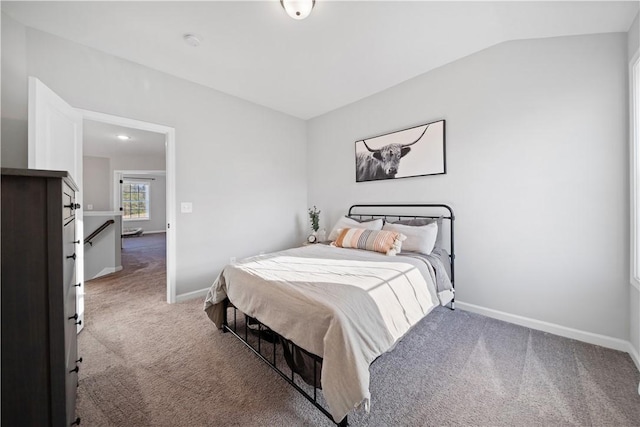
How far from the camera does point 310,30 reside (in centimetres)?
226

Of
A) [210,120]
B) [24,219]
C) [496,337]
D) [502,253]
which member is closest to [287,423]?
[24,219]

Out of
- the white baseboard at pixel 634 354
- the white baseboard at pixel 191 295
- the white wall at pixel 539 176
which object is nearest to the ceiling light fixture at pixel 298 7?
the white wall at pixel 539 176

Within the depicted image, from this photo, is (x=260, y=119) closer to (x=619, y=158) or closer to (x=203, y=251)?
(x=203, y=251)

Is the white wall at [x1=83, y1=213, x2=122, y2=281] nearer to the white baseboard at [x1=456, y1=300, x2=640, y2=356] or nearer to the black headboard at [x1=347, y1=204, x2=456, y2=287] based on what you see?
the black headboard at [x1=347, y1=204, x2=456, y2=287]

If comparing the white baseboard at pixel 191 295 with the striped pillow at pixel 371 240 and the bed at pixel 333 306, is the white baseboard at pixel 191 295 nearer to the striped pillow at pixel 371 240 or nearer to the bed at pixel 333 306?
the bed at pixel 333 306

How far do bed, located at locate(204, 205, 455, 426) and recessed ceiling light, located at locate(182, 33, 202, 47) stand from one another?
221 centimetres

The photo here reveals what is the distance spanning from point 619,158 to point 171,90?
14.9 ft

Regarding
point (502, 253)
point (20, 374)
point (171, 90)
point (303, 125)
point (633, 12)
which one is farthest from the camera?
point (303, 125)

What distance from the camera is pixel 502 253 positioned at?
2523 mm

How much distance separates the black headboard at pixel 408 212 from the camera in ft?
9.21

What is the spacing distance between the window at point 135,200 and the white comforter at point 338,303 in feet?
31.6

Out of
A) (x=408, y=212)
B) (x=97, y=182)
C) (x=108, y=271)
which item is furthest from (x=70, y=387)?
(x=97, y=182)

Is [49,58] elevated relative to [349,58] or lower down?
lower down

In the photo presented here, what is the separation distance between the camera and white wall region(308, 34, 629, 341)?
2006mm
